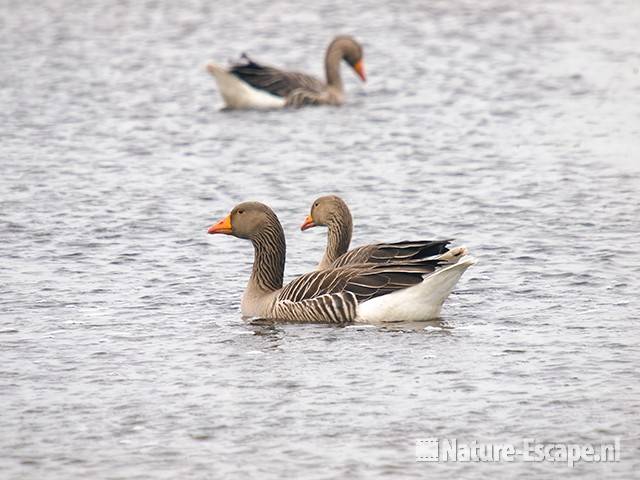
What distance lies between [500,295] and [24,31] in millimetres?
18079

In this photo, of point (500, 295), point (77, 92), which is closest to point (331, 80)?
point (77, 92)

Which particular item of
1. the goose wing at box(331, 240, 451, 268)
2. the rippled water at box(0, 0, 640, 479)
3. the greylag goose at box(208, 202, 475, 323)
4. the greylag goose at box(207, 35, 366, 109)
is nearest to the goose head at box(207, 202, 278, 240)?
the greylag goose at box(208, 202, 475, 323)

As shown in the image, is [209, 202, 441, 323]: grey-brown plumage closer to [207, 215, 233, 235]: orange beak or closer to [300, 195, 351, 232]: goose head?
[207, 215, 233, 235]: orange beak

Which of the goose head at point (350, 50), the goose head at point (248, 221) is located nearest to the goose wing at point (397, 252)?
the goose head at point (248, 221)

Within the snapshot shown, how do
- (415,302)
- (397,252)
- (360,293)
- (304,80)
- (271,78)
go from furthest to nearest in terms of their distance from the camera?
1. (304,80)
2. (271,78)
3. (397,252)
4. (360,293)
5. (415,302)

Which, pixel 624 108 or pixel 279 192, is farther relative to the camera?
pixel 624 108

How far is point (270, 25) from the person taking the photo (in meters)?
29.6

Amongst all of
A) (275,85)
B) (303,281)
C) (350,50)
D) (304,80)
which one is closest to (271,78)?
(275,85)

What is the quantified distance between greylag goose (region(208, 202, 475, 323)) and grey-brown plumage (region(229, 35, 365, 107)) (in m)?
10.0

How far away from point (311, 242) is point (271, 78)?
7463mm

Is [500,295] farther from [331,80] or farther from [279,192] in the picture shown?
[331,80]

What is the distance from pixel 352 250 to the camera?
12.6 metres

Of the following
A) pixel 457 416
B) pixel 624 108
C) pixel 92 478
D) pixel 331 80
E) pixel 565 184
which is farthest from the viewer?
pixel 331 80

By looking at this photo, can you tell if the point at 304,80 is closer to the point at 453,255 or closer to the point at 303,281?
the point at 303,281
